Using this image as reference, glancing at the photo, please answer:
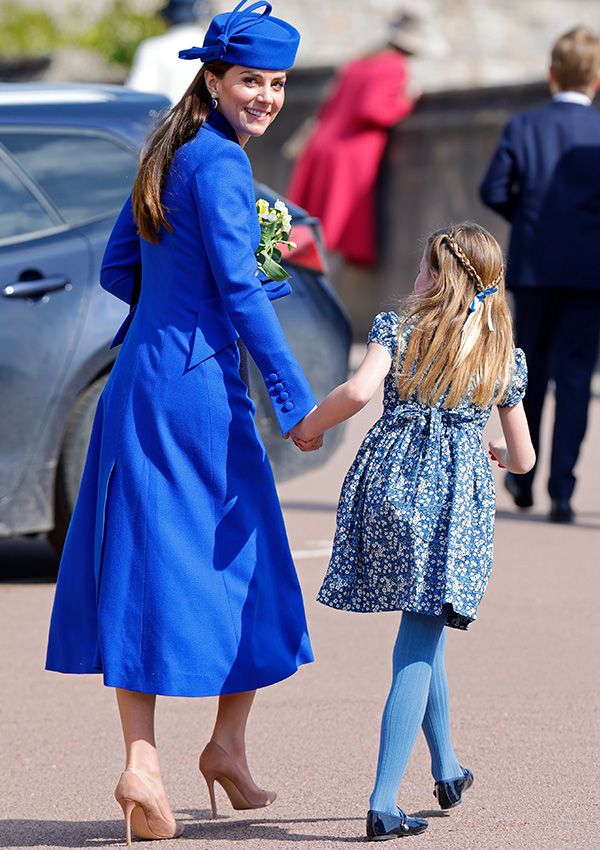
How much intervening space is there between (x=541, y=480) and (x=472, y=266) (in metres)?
5.63

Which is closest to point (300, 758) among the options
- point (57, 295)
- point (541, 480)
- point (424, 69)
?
point (57, 295)

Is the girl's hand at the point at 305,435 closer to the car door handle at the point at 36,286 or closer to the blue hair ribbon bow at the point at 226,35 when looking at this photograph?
the blue hair ribbon bow at the point at 226,35

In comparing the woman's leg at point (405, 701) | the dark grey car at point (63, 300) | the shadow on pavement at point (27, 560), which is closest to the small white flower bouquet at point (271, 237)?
the woman's leg at point (405, 701)

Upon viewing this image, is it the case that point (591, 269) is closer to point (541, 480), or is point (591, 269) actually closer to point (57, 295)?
point (541, 480)

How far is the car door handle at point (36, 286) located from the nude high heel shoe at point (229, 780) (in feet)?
8.65

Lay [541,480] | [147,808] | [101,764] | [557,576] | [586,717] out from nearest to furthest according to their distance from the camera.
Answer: [147,808], [101,764], [586,717], [557,576], [541,480]

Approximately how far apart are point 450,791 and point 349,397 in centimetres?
95

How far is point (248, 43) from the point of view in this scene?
3896mm

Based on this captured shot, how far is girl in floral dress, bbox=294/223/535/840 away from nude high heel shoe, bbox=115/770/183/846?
443 millimetres

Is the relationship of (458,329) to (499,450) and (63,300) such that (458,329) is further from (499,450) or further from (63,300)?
(63,300)

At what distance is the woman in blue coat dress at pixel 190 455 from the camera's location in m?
3.85

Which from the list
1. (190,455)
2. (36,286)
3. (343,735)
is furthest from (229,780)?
(36,286)

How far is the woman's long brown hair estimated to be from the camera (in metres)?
3.90

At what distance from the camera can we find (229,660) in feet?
12.7
